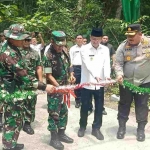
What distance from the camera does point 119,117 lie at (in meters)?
5.45

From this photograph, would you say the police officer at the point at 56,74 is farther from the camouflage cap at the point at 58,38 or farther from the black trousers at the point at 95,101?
the black trousers at the point at 95,101

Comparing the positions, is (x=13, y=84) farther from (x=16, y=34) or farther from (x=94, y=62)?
(x=94, y=62)

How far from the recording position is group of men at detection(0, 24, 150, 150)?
4.15 metres

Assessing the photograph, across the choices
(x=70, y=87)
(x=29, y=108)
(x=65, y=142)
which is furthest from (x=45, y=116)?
(x=70, y=87)

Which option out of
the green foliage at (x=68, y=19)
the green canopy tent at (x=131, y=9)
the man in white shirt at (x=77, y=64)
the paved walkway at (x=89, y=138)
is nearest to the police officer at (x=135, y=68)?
the paved walkway at (x=89, y=138)

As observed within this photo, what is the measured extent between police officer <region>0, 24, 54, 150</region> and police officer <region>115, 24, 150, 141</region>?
1.48 metres

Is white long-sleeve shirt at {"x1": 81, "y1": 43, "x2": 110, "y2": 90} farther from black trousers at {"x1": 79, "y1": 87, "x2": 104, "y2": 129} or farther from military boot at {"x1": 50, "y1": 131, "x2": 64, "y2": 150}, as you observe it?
military boot at {"x1": 50, "y1": 131, "x2": 64, "y2": 150}

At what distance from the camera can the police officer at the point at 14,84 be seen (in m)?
4.04

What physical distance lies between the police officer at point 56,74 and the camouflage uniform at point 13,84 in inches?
17.3

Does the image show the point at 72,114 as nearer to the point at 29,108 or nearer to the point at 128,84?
the point at 29,108

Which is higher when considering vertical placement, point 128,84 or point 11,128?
point 128,84

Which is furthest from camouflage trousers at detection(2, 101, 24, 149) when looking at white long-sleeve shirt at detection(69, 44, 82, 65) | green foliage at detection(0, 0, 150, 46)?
green foliage at detection(0, 0, 150, 46)

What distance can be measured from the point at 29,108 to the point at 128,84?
5.99 ft

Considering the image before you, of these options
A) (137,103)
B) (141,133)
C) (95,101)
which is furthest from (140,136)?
(95,101)
